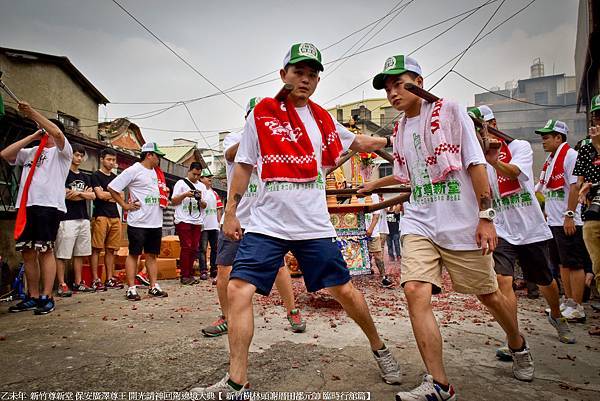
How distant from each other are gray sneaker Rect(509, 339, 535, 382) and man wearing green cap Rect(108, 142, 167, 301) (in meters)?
4.77

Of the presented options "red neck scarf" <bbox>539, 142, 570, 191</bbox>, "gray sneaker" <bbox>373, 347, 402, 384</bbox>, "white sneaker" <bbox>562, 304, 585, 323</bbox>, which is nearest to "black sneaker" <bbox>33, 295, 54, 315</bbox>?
"gray sneaker" <bbox>373, 347, 402, 384</bbox>

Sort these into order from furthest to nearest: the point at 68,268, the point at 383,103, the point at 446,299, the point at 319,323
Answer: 1. the point at 383,103
2. the point at 68,268
3. the point at 446,299
4. the point at 319,323

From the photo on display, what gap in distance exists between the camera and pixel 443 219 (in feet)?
8.47

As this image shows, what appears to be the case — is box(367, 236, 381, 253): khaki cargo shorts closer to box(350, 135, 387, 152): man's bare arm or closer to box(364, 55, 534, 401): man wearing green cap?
box(350, 135, 387, 152): man's bare arm

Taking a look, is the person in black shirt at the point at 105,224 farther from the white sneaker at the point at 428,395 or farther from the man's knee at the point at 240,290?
the white sneaker at the point at 428,395

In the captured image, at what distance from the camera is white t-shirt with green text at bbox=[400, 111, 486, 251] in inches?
→ 100

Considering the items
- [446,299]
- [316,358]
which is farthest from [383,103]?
[316,358]

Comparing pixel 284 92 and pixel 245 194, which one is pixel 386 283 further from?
pixel 284 92

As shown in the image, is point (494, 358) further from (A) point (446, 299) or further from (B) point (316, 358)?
(A) point (446, 299)

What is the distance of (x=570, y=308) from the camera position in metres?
4.59

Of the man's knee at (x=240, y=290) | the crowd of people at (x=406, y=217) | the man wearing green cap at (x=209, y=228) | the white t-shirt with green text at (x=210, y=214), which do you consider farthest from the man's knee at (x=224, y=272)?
the white t-shirt with green text at (x=210, y=214)

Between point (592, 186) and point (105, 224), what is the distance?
23.3 feet

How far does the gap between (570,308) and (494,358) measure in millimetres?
2110

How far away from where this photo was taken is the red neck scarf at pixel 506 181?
3.71 m
